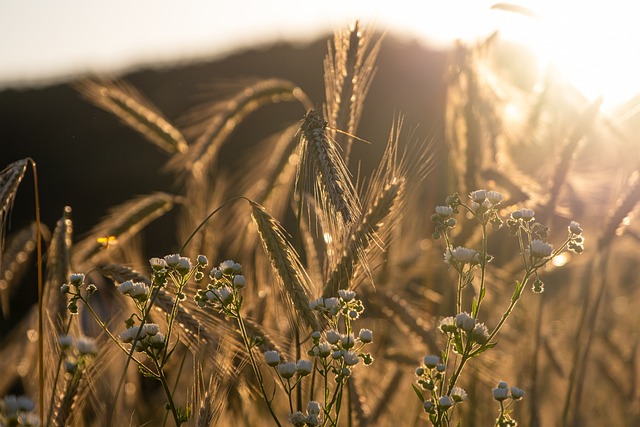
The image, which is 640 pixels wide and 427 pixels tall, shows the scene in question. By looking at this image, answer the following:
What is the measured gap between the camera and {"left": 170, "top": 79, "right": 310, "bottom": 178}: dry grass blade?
426 cm

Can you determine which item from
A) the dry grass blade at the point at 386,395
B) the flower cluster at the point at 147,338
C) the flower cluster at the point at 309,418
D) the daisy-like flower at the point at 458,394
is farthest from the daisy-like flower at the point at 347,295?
the dry grass blade at the point at 386,395

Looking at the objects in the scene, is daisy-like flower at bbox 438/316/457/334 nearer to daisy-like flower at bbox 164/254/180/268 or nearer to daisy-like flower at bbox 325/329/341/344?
daisy-like flower at bbox 325/329/341/344

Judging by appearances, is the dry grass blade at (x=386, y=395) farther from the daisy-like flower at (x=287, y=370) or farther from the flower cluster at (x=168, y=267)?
the flower cluster at (x=168, y=267)

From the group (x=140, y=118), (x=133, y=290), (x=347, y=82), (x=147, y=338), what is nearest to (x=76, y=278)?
(x=133, y=290)

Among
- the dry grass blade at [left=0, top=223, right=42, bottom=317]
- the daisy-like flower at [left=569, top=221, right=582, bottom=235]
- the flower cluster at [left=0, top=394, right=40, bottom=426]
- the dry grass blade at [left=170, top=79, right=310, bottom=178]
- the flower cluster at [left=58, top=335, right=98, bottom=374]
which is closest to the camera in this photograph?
the flower cluster at [left=0, top=394, right=40, bottom=426]

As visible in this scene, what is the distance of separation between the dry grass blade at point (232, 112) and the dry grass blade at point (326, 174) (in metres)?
1.78

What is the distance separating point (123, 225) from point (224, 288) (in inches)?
65.1

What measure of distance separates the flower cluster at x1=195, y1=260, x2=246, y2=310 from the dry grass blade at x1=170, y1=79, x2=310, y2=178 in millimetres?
2011

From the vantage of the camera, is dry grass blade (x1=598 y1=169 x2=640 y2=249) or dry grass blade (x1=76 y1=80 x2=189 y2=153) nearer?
dry grass blade (x1=598 y1=169 x2=640 y2=249)

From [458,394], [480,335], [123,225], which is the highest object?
[480,335]

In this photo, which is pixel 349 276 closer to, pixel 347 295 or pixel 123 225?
pixel 347 295

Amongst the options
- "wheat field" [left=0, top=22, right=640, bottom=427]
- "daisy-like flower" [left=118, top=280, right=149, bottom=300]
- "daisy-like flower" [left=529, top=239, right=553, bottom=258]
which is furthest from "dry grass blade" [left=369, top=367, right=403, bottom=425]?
"daisy-like flower" [left=118, top=280, right=149, bottom=300]

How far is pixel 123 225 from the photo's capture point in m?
3.82

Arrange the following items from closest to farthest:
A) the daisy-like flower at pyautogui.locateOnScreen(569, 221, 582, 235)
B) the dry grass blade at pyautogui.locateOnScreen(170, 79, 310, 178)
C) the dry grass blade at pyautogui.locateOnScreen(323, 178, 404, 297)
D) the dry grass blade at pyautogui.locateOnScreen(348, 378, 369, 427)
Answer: the daisy-like flower at pyautogui.locateOnScreen(569, 221, 582, 235), the dry grass blade at pyautogui.locateOnScreen(323, 178, 404, 297), the dry grass blade at pyautogui.locateOnScreen(348, 378, 369, 427), the dry grass blade at pyautogui.locateOnScreen(170, 79, 310, 178)
